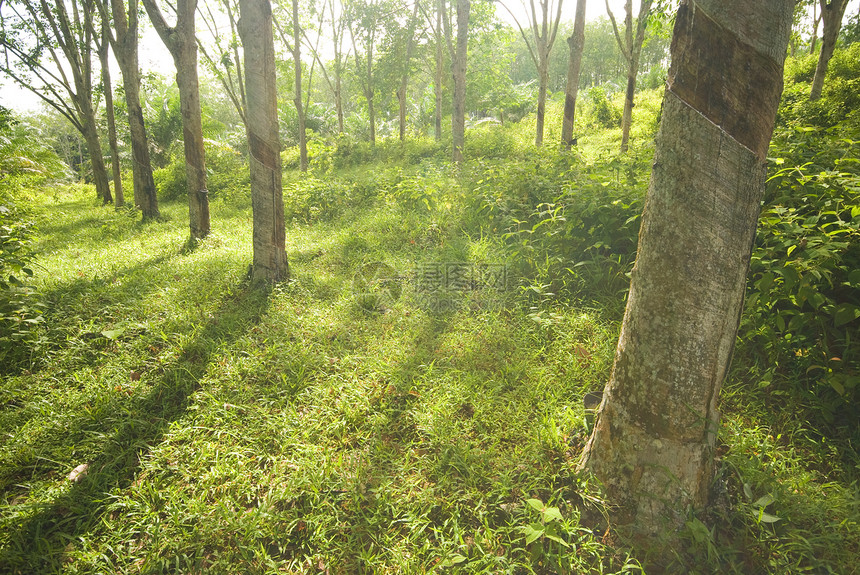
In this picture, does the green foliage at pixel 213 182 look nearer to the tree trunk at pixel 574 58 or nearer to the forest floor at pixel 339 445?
the forest floor at pixel 339 445

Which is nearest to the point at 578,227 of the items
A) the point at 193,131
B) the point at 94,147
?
the point at 193,131

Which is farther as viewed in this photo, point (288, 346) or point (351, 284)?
point (351, 284)

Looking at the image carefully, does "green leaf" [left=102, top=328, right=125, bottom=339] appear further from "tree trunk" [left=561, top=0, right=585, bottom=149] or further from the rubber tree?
"tree trunk" [left=561, top=0, right=585, bottom=149]

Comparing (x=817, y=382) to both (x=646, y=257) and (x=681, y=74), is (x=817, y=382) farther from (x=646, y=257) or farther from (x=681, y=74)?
(x=681, y=74)

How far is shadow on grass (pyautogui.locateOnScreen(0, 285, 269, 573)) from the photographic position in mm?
1925

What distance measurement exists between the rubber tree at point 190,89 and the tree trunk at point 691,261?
664 cm

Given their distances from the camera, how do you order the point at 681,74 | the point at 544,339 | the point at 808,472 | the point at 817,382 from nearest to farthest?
the point at 681,74 → the point at 808,472 → the point at 817,382 → the point at 544,339

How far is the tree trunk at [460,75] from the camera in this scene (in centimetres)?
902

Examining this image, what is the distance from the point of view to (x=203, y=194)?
21.6 feet

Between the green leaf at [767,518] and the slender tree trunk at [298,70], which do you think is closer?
the green leaf at [767,518]

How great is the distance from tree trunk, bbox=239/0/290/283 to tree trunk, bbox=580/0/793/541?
13.0ft

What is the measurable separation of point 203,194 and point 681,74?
7160 mm

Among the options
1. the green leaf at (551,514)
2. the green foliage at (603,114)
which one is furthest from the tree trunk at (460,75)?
the green leaf at (551,514)

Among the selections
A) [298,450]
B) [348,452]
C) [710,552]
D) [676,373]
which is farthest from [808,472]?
[298,450]
